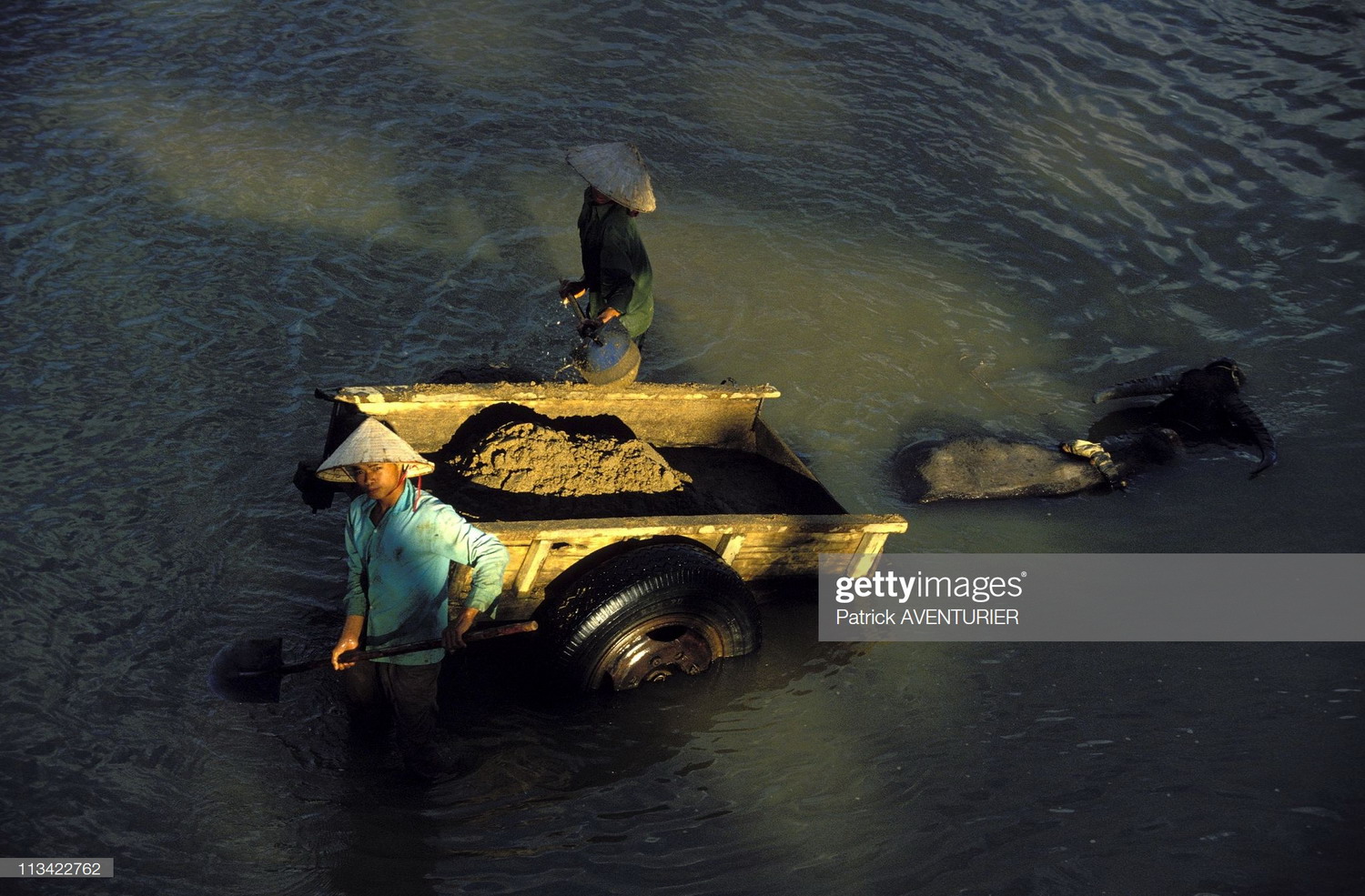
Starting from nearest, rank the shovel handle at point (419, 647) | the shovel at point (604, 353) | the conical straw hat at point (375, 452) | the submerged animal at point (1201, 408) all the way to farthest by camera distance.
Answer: the conical straw hat at point (375, 452)
the shovel handle at point (419, 647)
the shovel at point (604, 353)
the submerged animal at point (1201, 408)

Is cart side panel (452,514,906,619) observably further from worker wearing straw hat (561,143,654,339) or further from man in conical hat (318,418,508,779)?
worker wearing straw hat (561,143,654,339)

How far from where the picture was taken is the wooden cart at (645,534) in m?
5.14

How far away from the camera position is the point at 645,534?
17.5ft

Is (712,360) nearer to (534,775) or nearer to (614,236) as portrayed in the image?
(614,236)

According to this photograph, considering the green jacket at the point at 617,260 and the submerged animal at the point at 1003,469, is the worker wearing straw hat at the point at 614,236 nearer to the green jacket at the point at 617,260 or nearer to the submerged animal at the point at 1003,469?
the green jacket at the point at 617,260

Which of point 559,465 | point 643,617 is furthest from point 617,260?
point 643,617

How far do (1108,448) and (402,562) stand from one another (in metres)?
5.69

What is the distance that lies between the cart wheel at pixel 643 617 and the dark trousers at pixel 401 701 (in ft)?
2.25

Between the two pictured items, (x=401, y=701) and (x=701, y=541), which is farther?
(x=701, y=541)

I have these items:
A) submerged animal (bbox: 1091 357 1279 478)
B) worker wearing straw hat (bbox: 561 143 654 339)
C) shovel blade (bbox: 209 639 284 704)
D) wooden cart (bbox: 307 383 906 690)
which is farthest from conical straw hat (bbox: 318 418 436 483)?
submerged animal (bbox: 1091 357 1279 478)

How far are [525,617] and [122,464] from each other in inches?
124

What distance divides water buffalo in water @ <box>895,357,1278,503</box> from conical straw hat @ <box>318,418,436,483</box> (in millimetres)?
4108

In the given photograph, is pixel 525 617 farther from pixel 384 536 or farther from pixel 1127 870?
pixel 1127 870

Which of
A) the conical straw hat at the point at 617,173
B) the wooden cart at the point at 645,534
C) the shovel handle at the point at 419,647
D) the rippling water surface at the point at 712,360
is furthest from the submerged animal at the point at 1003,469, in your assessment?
the shovel handle at the point at 419,647
